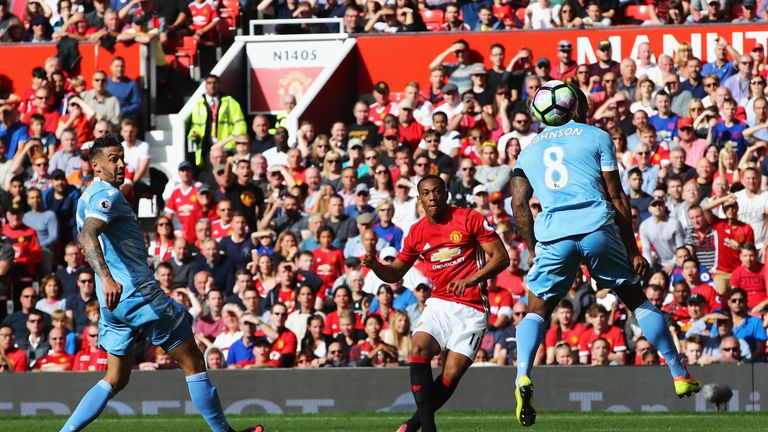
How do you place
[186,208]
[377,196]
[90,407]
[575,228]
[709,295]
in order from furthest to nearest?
[186,208]
[377,196]
[709,295]
[90,407]
[575,228]

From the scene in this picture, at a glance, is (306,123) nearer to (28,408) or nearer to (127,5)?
(127,5)

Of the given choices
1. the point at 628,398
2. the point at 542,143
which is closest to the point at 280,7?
the point at 628,398

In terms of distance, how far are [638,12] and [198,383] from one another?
13.3 metres

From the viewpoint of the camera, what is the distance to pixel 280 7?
22688 millimetres

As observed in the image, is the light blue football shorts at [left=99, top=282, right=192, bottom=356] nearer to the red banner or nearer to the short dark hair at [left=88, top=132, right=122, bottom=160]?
the short dark hair at [left=88, top=132, right=122, bottom=160]

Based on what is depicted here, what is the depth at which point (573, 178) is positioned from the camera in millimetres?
9219

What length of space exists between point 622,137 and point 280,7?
721 centimetres

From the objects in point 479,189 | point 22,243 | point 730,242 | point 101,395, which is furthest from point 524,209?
point 22,243

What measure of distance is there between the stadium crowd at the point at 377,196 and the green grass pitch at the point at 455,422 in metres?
1.09

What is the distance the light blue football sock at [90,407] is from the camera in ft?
31.2

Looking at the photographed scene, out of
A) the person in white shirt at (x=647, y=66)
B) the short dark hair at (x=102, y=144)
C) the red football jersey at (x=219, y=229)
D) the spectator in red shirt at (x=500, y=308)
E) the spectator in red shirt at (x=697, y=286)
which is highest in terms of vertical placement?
the person in white shirt at (x=647, y=66)

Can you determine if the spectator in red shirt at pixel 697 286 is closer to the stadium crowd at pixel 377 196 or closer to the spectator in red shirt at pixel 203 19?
the stadium crowd at pixel 377 196

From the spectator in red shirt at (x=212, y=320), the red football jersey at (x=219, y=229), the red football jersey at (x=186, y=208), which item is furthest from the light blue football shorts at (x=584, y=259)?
the red football jersey at (x=186, y=208)

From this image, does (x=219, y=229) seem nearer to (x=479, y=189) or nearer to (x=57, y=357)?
(x=57, y=357)
